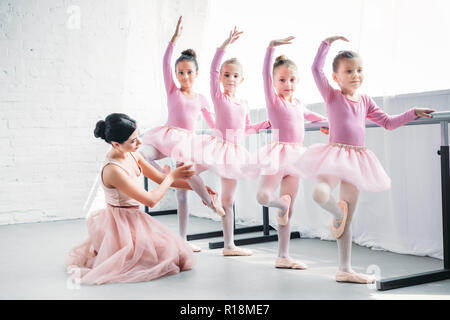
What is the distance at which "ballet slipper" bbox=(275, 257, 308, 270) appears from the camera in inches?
98.6

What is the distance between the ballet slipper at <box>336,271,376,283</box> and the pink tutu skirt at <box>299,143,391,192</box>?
38 cm

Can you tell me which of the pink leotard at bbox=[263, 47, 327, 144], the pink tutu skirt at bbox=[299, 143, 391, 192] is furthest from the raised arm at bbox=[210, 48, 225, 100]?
the pink tutu skirt at bbox=[299, 143, 391, 192]

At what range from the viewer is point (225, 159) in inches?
106

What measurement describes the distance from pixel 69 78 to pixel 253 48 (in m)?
1.68

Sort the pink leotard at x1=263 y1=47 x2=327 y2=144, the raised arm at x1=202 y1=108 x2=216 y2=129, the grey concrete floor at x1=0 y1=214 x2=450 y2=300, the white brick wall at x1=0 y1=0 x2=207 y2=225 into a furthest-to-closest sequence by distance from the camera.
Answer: the white brick wall at x1=0 y1=0 x2=207 y2=225 → the raised arm at x1=202 y1=108 x2=216 y2=129 → the pink leotard at x1=263 y1=47 x2=327 y2=144 → the grey concrete floor at x1=0 y1=214 x2=450 y2=300

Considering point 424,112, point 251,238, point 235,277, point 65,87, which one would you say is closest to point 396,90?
point 424,112

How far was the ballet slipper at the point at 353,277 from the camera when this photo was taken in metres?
2.19

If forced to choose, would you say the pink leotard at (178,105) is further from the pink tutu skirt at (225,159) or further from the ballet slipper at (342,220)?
the ballet slipper at (342,220)

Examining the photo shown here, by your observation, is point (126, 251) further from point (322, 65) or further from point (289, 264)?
point (322, 65)

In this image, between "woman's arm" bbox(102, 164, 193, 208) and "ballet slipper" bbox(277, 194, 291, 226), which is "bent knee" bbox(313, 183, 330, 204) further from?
"woman's arm" bbox(102, 164, 193, 208)

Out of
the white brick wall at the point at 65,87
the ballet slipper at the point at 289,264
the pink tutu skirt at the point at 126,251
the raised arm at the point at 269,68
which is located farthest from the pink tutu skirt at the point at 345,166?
the white brick wall at the point at 65,87

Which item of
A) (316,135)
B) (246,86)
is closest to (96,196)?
(246,86)

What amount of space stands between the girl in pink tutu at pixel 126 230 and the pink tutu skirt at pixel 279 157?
40 cm

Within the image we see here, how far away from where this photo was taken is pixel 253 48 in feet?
12.7
